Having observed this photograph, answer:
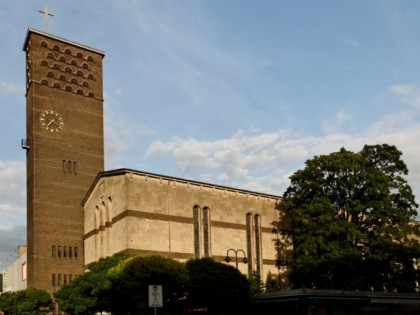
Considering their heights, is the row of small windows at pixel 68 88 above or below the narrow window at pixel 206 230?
above

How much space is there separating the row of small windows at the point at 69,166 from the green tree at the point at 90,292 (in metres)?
19.5

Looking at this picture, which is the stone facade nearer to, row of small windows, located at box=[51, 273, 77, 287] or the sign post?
row of small windows, located at box=[51, 273, 77, 287]

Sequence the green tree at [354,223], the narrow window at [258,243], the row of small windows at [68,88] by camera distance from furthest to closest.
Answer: the row of small windows at [68,88] → the narrow window at [258,243] → the green tree at [354,223]

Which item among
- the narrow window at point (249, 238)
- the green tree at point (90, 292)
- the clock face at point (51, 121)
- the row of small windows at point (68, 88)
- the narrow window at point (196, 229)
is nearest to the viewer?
the green tree at point (90, 292)

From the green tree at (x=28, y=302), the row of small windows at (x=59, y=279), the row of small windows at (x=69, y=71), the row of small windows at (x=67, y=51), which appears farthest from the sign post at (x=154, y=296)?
the row of small windows at (x=67, y=51)

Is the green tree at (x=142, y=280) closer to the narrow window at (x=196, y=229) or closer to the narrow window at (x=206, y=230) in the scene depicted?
the narrow window at (x=196, y=229)

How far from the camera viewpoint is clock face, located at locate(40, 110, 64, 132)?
66312 mm

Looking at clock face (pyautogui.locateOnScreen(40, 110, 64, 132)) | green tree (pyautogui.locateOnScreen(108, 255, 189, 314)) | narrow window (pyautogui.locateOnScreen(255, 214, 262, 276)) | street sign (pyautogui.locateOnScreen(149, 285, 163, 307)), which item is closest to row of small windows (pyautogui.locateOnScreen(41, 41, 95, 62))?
clock face (pyautogui.locateOnScreen(40, 110, 64, 132))

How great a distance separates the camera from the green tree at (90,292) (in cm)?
4700

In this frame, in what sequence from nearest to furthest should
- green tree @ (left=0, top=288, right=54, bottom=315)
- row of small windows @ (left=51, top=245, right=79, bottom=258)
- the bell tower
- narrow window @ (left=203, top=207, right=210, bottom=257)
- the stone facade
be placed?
1. the stone facade
2. green tree @ (left=0, top=288, right=54, bottom=315)
3. narrow window @ (left=203, top=207, right=210, bottom=257)
4. the bell tower
5. row of small windows @ (left=51, top=245, right=79, bottom=258)

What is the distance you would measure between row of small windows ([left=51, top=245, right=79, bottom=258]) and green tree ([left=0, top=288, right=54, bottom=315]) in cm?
597

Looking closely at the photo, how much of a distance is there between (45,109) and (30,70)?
5912 millimetres

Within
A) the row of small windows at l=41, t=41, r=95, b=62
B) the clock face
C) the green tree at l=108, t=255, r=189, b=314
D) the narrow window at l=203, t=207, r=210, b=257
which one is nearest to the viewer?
the green tree at l=108, t=255, r=189, b=314

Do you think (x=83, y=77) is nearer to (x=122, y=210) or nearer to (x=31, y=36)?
(x=31, y=36)
